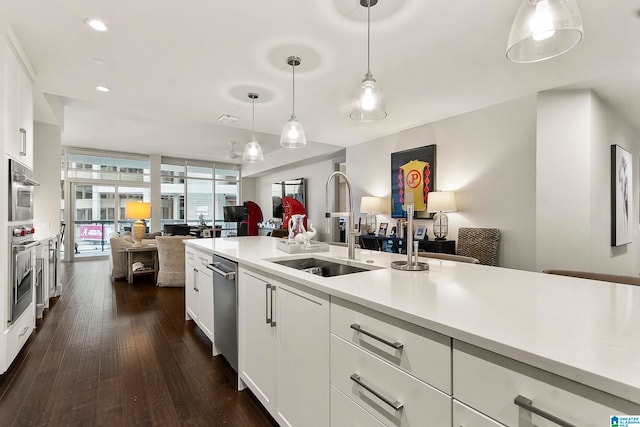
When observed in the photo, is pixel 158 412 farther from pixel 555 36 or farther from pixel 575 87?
pixel 575 87

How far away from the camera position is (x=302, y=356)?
1.40 metres

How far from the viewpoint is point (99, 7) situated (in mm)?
1979

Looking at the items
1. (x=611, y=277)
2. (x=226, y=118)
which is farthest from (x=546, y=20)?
(x=226, y=118)

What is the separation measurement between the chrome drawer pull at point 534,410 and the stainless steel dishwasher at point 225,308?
1675mm

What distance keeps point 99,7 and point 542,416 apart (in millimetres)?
2868

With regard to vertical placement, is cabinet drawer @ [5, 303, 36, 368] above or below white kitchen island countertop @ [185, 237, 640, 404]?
below

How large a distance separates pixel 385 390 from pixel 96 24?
2809 mm

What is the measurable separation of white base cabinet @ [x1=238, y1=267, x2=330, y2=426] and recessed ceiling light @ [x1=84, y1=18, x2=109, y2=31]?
1.94 metres

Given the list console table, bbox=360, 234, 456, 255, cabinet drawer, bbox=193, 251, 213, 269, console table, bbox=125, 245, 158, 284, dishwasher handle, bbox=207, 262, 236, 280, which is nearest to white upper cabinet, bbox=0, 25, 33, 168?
cabinet drawer, bbox=193, 251, 213, 269

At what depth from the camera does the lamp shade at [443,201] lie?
4.07 metres

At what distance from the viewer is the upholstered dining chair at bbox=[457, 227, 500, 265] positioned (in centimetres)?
375

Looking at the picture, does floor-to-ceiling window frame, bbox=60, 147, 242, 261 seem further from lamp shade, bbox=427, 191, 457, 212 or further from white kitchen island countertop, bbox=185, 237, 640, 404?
white kitchen island countertop, bbox=185, 237, 640, 404


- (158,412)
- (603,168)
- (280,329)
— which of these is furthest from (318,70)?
(603,168)

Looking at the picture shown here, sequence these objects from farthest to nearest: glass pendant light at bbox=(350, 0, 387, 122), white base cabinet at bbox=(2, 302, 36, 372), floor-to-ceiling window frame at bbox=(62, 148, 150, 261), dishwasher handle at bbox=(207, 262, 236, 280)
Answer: floor-to-ceiling window frame at bbox=(62, 148, 150, 261)
white base cabinet at bbox=(2, 302, 36, 372)
dishwasher handle at bbox=(207, 262, 236, 280)
glass pendant light at bbox=(350, 0, 387, 122)
